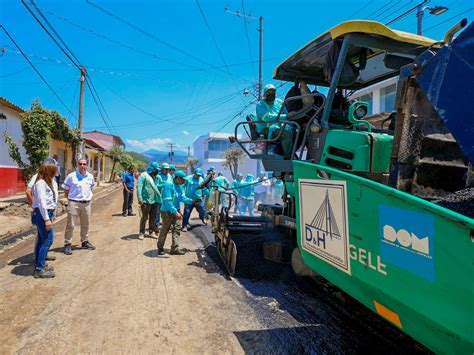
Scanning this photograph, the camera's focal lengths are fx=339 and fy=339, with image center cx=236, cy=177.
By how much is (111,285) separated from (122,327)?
1302mm

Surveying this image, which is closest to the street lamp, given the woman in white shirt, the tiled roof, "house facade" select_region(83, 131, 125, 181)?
the woman in white shirt

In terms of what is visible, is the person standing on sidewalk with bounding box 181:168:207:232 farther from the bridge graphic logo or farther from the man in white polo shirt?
the bridge graphic logo

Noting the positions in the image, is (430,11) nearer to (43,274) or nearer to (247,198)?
(247,198)

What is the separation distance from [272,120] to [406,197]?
10.1 feet

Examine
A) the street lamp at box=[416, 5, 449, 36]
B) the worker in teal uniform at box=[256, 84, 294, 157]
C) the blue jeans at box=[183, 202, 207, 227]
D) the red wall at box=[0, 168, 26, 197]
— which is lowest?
the blue jeans at box=[183, 202, 207, 227]

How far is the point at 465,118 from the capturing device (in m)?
1.91

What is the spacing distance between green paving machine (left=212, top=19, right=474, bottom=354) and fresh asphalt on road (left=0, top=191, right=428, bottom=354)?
0.72 meters

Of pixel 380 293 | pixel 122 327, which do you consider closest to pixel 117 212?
pixel 122 327

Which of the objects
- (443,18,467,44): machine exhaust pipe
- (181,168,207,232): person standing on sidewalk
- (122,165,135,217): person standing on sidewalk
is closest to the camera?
(443,18,467,44): machine exhaust pipe

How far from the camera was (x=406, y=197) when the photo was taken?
1.66 meters

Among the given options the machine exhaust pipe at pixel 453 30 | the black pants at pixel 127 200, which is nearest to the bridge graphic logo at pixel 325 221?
the machine exhaust pipe at pixel 453 30

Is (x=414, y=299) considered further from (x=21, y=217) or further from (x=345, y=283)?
(x=21, y=217)

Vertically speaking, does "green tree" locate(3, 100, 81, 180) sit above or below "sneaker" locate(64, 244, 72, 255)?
above

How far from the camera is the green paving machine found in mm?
1553
